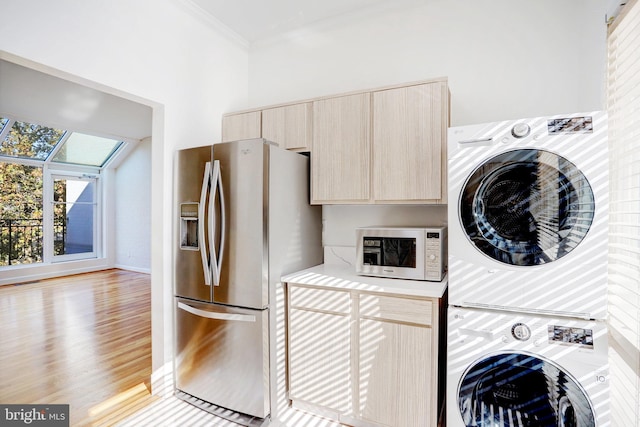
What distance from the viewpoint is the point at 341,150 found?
2.34 m

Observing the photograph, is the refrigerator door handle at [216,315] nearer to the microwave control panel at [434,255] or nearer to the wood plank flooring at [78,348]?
the wood plank flooring at [78,348]

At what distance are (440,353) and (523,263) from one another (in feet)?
2.45

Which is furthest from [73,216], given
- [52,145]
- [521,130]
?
[521,130]

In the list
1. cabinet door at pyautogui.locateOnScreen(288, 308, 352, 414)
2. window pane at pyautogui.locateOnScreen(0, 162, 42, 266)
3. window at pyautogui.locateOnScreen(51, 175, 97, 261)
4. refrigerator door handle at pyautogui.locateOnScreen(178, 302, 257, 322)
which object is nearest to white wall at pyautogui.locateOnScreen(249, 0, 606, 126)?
cabinet door at pyautogui.locateOnScreen(288, 308, 352, 414)

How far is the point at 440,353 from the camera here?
6.38ft

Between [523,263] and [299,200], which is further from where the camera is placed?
[299,200]

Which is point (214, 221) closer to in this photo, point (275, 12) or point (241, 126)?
point (241, 126)

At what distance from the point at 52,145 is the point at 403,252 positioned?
247 inches

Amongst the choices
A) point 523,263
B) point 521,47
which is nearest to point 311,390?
point 523,263

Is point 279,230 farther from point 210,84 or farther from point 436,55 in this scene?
point 436,55

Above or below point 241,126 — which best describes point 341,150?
below

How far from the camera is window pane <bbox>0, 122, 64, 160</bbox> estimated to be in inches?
197

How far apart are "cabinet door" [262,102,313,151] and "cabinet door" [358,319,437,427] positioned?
137cm

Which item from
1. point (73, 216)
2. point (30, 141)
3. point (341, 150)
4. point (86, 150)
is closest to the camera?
point (341, 150)
